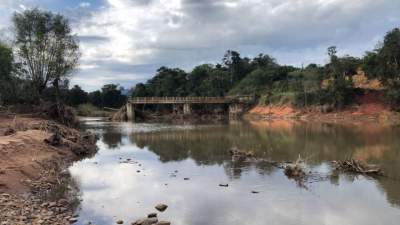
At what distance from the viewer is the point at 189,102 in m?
95.8

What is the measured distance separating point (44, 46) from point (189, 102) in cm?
4857

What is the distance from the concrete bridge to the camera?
94444 mm

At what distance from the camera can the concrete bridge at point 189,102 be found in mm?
94444

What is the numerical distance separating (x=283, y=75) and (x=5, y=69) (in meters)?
73.0

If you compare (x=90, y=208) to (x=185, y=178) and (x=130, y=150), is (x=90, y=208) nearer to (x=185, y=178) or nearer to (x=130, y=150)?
(x=185, y=178)

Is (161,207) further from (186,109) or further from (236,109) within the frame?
(236,109)

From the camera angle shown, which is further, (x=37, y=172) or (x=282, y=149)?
(x=282, y=149)

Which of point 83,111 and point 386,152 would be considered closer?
point 386,152

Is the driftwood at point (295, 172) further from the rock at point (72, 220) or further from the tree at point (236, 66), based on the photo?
the tree at point (236, 66)

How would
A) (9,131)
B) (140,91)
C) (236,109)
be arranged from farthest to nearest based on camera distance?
(140,91) < (236,109) < (9,131)

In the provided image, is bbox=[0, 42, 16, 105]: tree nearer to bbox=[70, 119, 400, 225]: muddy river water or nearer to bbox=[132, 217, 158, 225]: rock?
bbox=[70, 119, 400, 225]: muddy river water

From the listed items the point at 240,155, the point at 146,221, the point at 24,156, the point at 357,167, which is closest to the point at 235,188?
the point at 146,221

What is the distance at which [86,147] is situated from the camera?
34.7m

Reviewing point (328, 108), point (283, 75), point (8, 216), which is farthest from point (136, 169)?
point (283, 75)
